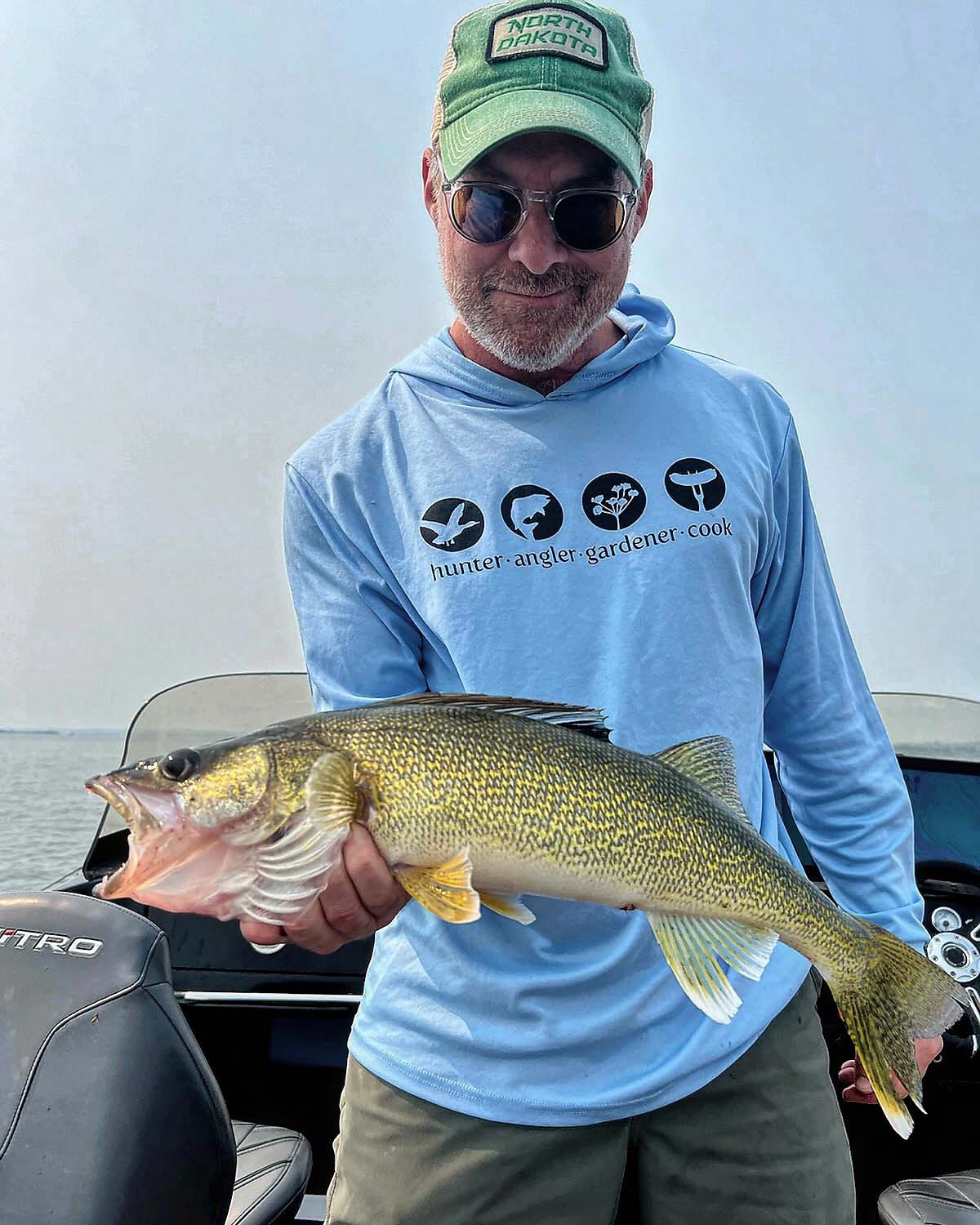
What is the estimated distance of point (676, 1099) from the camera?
1.86 metres

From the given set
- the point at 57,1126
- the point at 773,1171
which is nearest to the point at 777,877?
the point at 773,1171

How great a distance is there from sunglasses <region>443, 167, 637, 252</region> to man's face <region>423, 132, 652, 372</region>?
0.02 m

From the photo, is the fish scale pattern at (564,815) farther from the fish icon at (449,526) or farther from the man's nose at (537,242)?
the man's nose at (537,242)

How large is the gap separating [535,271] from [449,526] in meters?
0.59

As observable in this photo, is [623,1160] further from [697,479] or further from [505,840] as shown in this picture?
[697,479]

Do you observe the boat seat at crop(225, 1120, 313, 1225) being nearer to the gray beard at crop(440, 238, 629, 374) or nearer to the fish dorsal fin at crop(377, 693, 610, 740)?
the fish dorsal fin at crop(377, 693, 610, 740)

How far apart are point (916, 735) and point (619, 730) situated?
2447 mm

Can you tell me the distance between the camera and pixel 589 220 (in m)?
2.09

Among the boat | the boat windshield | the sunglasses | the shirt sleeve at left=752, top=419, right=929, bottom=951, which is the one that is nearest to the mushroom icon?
the shirt sleeve at left=752, top=419, right=929, bottom=951

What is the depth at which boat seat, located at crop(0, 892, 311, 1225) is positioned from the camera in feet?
6.45

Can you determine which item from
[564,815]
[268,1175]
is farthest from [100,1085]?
[564,815]

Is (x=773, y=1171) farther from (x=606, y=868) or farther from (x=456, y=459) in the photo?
(x=456, y=459)

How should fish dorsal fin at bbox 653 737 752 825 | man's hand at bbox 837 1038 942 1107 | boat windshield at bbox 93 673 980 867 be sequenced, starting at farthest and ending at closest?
boat windshield at bbox 93 673 980 867, man's hand at bbox 837 1038 942 1107, fish dorsal fin at bbox 653 737 752 825

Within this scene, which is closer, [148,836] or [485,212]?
[148,836]
